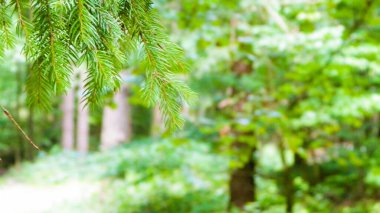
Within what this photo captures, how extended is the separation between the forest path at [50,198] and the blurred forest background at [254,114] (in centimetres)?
4

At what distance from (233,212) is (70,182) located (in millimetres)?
5899

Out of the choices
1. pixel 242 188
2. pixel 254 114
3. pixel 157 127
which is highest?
pixel 254 114

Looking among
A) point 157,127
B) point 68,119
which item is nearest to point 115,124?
point 68,119

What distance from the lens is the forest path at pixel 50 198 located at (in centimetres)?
746

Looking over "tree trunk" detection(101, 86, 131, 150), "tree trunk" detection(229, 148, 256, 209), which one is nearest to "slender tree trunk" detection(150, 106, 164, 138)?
"tree trunk" detection(101, 86, 131, 150)

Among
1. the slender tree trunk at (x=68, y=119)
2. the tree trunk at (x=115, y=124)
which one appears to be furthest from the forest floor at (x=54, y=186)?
the slender tree trunk at (x=68, y=119)

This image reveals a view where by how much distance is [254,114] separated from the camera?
4.18m

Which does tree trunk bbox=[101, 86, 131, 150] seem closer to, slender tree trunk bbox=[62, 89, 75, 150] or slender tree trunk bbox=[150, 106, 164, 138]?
slender tree trunk bbox=[150, 106, 164, 138]

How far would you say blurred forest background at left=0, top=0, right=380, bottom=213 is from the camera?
411cm

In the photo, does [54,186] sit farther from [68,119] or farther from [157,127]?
[157,127]

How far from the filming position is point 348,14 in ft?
13.5

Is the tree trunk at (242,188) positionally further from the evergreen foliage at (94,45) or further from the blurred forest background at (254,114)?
the evergreen foliage at (94,45)

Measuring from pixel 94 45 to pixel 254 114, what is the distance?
3376 millimetres

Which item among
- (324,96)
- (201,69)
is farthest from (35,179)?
(324,96)
